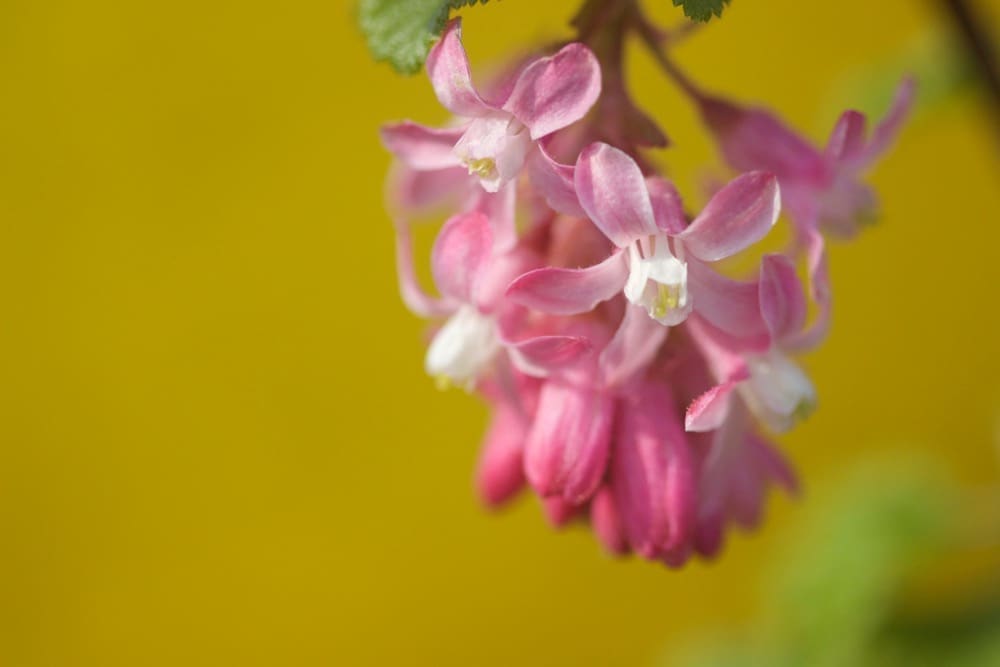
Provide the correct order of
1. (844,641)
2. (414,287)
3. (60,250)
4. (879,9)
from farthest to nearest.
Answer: (60,250) < (879,9) < (844,641) < (414,287)

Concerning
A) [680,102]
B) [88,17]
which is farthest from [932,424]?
[88,17]

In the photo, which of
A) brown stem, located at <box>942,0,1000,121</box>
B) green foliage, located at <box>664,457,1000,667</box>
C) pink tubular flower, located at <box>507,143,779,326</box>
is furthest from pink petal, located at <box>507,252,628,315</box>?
green foliage, located at <box>664,457,1000,667</box>

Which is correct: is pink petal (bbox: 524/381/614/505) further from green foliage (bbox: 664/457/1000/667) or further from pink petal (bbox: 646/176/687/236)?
green foliage (bbox: 664/457/1000/667)

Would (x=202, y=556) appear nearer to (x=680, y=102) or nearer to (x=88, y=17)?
(x=88, y=17)

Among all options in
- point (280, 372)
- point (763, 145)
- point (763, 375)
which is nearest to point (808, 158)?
point (763, 145)

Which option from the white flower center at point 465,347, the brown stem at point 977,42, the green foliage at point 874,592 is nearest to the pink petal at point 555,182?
the white flower center at point 465,347

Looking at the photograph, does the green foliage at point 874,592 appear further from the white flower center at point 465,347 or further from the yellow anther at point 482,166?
the yellow anther at point 482,166
